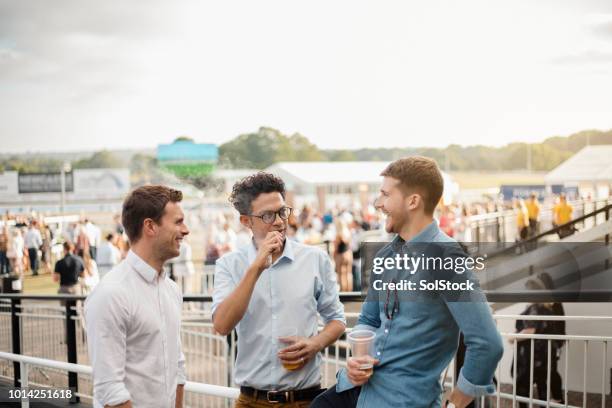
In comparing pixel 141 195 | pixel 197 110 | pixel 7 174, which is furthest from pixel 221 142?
pixel 141 195

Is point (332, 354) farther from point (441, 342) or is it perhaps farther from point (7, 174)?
point (7, 174)

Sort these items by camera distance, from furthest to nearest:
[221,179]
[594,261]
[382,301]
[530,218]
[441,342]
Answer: [221,179] → [530,218] → [594,261] → [382,301] → [441,342]

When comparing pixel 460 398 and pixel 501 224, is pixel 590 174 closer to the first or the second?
pixel 501 224

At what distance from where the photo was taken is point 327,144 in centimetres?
6606

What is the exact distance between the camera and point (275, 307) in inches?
87.8

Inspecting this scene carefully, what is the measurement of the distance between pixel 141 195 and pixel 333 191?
3879 cm

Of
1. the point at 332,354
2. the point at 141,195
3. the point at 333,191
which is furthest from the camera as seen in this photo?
the point at 333,191

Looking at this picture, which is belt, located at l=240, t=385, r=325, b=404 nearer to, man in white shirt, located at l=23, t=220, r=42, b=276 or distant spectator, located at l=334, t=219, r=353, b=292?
distant spectator, located at l=334, t=219, r=353, b=292

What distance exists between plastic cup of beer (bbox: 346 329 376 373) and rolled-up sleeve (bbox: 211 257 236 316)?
672 mm

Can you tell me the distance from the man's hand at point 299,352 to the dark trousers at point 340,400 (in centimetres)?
28

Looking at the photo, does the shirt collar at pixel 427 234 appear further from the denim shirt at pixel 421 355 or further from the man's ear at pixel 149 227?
the man's ear at pixel 149 227

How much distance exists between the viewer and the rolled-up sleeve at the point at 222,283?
7.39 ft

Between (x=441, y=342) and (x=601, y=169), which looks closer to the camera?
(x=441, y=342)

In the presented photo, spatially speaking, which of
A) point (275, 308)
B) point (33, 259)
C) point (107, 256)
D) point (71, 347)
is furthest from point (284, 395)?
point (33, 259)
